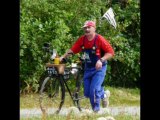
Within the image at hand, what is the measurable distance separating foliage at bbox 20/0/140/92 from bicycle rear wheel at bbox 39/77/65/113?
2.62m

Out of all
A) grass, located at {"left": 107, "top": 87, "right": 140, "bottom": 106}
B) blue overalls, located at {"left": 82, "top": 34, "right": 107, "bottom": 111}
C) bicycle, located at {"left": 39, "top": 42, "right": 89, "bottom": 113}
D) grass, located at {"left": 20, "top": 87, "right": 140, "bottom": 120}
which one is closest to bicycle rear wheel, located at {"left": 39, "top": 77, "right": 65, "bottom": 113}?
bicycle, located at {"left": 39, "top": 42, "right": 89, "bottom": 113}

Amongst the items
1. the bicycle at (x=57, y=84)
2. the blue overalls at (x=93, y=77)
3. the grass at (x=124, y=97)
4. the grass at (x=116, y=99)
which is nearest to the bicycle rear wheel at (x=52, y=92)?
the bicycle at (x=57, y=84)

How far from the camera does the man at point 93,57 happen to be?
25.3ft

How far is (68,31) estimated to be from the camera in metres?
11.9

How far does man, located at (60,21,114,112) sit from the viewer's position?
772 cm

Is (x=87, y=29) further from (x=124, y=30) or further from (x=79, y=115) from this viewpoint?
(x=124, y=30)

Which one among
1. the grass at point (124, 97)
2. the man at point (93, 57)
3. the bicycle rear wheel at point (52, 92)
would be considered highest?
A: the man at point (93, 57)

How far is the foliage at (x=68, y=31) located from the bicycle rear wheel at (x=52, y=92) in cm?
262

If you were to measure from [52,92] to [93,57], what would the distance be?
1.15m

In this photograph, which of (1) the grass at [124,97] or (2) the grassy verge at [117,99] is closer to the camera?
(2) the grassy verge at [117,99]

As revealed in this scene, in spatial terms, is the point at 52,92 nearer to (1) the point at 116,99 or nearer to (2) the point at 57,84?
(2) the point at 57,84

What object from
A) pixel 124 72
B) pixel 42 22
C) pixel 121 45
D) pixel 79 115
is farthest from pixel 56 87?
pixel 124 72

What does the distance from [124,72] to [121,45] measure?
1.16m

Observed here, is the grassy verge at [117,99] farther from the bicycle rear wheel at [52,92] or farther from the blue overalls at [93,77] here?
the blue overalls at [93,77]
